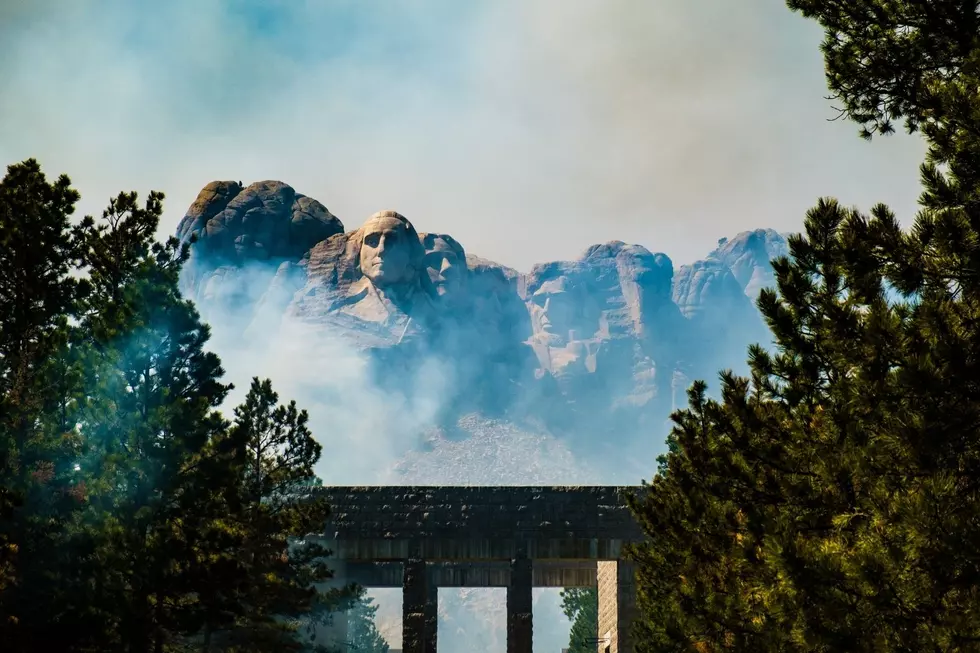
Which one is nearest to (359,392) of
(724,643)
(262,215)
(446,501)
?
(262,215)

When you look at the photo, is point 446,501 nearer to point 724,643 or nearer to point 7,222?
point 7,222

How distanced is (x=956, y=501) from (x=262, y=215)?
15471 centimetres

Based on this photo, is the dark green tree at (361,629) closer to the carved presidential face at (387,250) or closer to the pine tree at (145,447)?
the pine tree at (145,447)

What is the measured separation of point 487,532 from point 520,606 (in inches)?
80.6

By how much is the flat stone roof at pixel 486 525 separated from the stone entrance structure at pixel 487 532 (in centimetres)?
3

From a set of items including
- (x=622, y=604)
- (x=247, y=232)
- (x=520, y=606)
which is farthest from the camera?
(x=247, y=232)

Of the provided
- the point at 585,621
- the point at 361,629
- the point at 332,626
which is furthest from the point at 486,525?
the point at 361,629

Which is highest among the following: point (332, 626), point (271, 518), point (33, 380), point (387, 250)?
point (387, 250)

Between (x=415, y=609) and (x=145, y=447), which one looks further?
(x=415, y=609)

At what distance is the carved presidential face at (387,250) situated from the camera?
15925 cm

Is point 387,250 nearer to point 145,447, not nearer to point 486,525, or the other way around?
point 486,525

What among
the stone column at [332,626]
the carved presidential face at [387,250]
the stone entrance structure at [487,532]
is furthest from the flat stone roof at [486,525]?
the carved presidential face at [387,250]

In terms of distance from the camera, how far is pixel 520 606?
27516 millimetres

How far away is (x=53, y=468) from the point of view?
22266 mm
